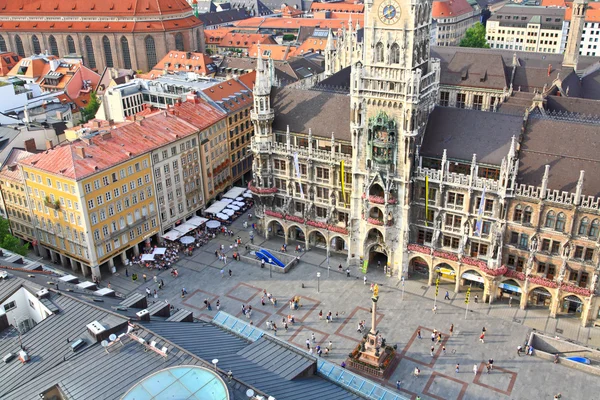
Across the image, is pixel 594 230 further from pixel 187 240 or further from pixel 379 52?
pixel 187 240

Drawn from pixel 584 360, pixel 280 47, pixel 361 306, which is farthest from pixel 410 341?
pixel 280 47

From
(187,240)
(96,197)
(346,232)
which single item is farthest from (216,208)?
(346,232)

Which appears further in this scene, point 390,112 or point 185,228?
point 185,228

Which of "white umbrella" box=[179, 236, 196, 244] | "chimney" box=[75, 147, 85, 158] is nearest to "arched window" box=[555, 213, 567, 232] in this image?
"white umbrella" box=[179, 236, 196, 244]

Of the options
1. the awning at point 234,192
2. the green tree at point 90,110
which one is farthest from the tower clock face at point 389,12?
the green tree at point 90,110

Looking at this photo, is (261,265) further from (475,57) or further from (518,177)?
(475,57)

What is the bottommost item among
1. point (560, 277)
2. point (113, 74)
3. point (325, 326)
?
point (325, 326)
